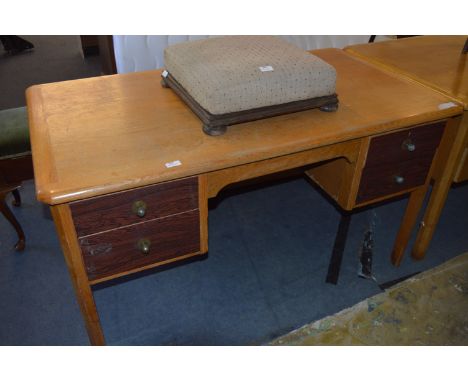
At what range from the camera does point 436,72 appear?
164 centimetres

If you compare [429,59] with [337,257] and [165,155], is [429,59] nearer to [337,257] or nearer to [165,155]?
[337,257]

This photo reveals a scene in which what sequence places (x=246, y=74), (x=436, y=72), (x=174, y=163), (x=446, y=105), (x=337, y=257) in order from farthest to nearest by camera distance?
(x=337, y=257)
(x=436, y=72)
(x=446, y=105)
(x=246, y=74)
(x=174, y=163)

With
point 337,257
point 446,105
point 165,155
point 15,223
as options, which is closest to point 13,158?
point 15,223

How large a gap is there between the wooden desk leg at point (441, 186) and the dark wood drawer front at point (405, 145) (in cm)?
13

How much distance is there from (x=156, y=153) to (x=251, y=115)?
0.29 meters

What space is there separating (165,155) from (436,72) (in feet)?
3.83

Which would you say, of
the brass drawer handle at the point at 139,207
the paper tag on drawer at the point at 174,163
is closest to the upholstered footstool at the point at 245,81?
the paper tag on drawer at the point at 174,163

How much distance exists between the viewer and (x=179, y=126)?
121 centimetres

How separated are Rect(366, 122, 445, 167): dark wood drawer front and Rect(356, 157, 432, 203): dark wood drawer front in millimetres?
23

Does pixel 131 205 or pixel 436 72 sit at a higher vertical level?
pixel 436 72

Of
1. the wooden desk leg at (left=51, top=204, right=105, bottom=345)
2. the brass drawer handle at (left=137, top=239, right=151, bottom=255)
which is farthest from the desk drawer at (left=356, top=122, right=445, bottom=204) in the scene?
the wooden desk leg at (left=51, top=204, right=105, bottom=345)

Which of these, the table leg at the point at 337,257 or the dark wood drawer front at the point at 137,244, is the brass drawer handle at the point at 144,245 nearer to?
the dark wood drawer front at the point at 137,244

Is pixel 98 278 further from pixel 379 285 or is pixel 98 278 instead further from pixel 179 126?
pixel 379 285

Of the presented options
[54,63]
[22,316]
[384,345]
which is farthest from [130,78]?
[54,63]
